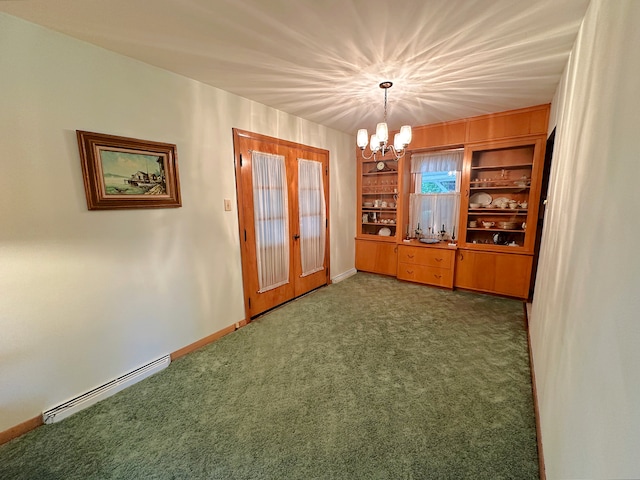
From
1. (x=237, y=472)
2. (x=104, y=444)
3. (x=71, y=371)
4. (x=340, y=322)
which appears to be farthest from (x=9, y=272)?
(x=340, y=322)

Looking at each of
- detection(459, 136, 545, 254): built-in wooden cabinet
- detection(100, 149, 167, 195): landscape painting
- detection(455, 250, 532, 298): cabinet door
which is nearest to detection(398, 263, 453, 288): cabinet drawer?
detection(455, 250, 532, 298): cabinet door

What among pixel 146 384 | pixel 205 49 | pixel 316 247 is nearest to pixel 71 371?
pixel 146 384

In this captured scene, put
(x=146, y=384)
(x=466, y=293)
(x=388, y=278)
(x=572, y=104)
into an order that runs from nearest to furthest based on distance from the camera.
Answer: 1. (x=572, y=104)
2. (x=146, y=384)
3. (x=466, y=293)
4. (x=388, y=278)

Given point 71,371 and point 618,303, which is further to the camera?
point 71,371

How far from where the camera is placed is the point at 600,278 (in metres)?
0.92

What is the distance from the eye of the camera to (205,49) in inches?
75.0

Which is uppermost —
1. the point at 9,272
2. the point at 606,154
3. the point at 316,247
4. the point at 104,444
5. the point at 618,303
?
the point at 606,154

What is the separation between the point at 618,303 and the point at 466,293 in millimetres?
3462

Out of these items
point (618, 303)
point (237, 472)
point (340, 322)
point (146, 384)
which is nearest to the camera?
point (618, 303)

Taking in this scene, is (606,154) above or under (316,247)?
above

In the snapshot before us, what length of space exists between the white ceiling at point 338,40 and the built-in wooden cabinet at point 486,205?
76cm

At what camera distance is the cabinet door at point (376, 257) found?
15.2 feet

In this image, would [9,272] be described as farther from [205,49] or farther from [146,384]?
[205,49]

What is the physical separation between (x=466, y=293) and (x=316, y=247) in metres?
2.32
